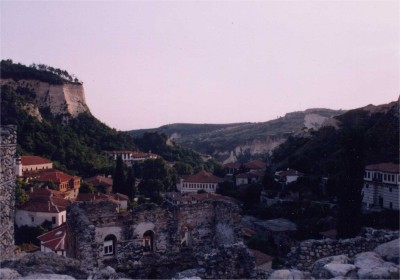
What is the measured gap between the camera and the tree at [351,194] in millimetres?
22297

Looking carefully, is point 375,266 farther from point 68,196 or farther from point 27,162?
point 27,162

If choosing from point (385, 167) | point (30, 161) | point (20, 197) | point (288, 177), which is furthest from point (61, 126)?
point (385, 167)

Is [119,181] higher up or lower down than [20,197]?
higher up

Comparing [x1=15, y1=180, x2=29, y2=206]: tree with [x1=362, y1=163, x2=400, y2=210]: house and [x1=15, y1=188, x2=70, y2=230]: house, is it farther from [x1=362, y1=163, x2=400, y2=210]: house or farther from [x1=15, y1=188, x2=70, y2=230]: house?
[x1=362, y1=163, x2=400, y2=210]: house

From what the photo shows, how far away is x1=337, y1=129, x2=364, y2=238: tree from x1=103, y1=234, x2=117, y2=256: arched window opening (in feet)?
46.3

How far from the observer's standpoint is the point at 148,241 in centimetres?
1322

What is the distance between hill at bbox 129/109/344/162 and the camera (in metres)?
134

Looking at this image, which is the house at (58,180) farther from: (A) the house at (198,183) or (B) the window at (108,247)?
(B) the window at (108,247)

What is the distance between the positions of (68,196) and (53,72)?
70886 millimetres

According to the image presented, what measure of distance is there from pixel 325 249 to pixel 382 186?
37.1 meters

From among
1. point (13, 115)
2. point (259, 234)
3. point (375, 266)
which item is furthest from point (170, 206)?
point (13, 115)

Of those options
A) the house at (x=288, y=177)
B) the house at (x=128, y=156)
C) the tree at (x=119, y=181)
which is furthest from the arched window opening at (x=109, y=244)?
the house at (x=128, y=156)

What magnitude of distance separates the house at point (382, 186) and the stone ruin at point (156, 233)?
30853 millimetres

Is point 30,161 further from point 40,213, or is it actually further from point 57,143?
point 40,213
